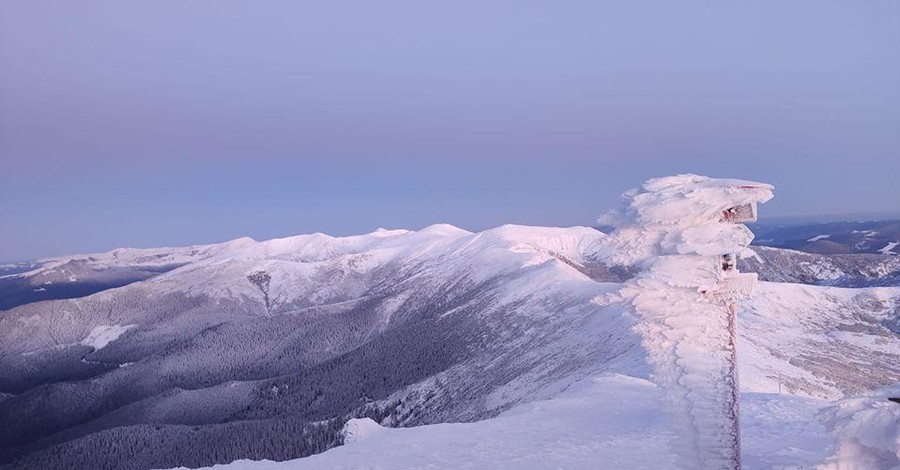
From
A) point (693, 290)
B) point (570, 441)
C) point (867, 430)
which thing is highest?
point (693, 290)

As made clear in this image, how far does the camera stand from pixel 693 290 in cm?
1145

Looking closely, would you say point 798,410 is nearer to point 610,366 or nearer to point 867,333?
point 610,366

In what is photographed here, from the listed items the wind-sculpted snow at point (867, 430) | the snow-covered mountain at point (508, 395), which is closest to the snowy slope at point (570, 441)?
the snow-covered mountain at point (508, 395)

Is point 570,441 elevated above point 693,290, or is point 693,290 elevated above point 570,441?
point 693,290

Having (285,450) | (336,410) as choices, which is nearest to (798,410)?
(285,450)

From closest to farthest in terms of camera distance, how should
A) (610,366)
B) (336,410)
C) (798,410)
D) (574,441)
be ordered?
(574,441) → (798,410) → (610,366) → (336,410)

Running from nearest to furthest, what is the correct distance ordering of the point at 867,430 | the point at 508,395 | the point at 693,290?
the point at 867,430 < the point at 693,290 < the point at 508,395

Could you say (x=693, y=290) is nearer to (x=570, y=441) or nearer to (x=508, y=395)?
(x=570, y=441)

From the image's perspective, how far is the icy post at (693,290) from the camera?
427 inches

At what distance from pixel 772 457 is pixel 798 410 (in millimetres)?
9224

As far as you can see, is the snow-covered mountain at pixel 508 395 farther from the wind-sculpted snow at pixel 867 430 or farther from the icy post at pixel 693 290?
the icy post at pixel 693 290

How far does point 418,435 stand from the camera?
2750 centimetres

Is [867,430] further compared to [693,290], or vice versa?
[693,290]

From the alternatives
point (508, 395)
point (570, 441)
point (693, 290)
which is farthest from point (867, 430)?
point (508, 395)
